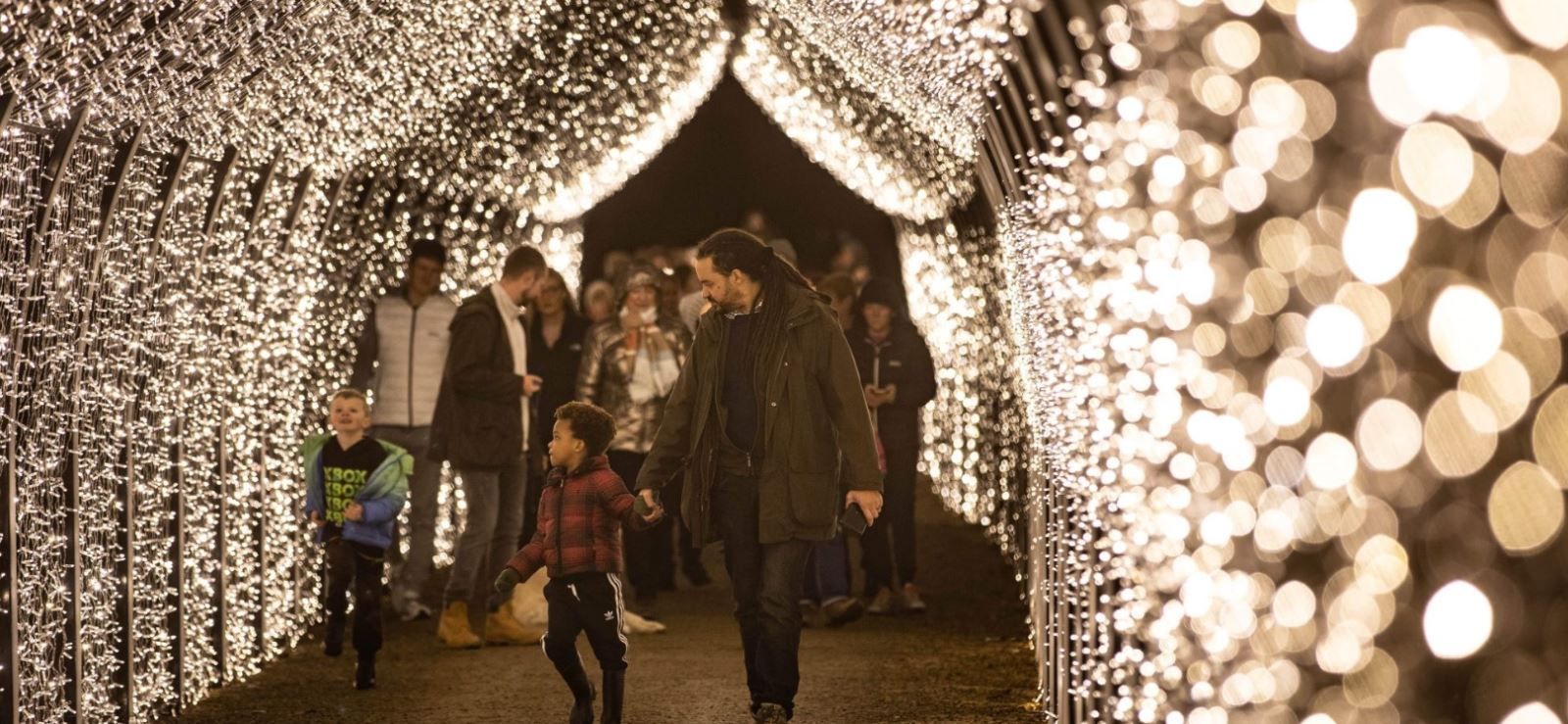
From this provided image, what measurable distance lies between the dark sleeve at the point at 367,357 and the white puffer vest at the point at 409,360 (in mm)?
50

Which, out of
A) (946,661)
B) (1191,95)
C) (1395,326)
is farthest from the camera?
(946,661)

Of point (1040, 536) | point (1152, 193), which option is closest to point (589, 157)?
point (1040, 536)

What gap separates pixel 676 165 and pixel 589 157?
1211 cm

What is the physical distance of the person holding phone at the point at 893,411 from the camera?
1288 centimetres

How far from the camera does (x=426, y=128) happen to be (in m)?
12.8

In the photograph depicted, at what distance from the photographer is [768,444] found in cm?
802

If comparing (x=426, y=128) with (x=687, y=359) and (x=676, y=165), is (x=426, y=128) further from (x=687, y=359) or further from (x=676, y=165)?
(x=676, y=165)

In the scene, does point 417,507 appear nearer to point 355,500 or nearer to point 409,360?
point 409,360

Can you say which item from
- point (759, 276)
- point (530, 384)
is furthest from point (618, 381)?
point (759, 276)

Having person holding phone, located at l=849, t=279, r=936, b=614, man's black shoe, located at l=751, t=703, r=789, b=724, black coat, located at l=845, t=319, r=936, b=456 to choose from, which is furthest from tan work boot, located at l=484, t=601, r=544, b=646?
man's black shoe, located at l=751, t=703, r=789, b=724

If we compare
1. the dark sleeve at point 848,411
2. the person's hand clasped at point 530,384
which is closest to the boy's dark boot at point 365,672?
the person's hand clasped at point 530,384

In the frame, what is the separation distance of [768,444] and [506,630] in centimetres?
402

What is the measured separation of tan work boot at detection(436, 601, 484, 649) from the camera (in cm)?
1137

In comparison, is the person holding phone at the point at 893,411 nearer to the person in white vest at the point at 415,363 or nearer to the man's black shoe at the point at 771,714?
the person in white vest at the point at 415,363
